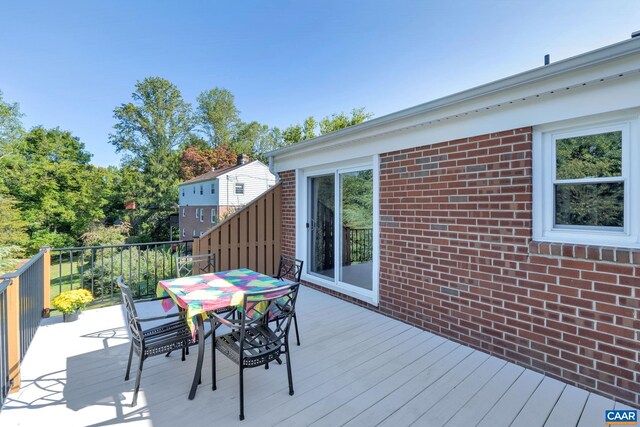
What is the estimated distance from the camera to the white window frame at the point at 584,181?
85.4 inches

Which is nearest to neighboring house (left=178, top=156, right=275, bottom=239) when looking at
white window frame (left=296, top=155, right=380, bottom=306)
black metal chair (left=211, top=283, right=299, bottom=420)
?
white window frame (left=296, top=155, right=380, bottom=306)

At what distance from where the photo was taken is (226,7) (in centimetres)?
738

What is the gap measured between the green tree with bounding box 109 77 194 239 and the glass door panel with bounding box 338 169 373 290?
84.2ft

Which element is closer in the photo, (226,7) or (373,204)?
(373,204)

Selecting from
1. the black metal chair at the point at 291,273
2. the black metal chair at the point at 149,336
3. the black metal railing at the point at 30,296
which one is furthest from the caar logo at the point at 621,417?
the black metal railing at the point at 30,296

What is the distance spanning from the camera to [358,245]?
4559 millimetres

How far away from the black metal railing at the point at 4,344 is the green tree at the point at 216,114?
29.7 m

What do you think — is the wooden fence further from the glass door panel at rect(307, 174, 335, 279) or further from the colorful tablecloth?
the colorful tablecloth

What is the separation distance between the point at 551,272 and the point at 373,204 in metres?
2.16

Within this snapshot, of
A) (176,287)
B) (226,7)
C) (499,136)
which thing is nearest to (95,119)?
(226,7)

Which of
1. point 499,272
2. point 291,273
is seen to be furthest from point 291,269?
point 499,272

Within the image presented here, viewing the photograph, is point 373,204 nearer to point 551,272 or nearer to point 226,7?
point 551,272

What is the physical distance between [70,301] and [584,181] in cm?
554

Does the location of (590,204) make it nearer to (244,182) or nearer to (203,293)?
(203,293)
